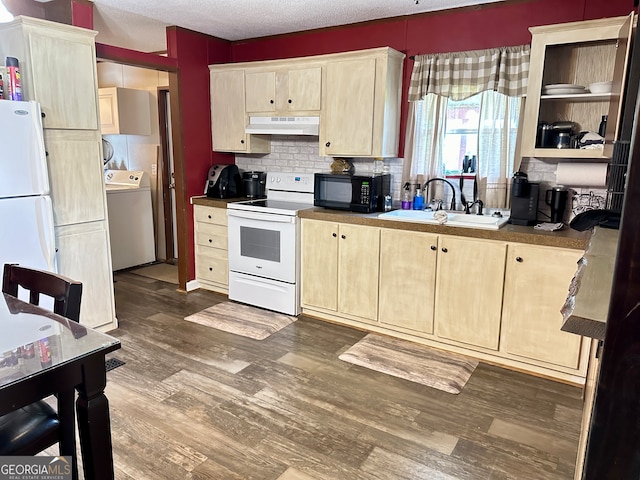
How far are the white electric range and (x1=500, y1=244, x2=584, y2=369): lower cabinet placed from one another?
1673 mm

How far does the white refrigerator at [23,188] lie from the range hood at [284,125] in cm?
182

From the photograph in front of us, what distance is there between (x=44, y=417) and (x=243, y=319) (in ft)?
7.35

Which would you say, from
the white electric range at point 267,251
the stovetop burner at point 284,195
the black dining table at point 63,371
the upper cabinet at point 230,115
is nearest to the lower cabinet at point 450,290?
the white electric range at point 267,251

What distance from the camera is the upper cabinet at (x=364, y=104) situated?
359 cm

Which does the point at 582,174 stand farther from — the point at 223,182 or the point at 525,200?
the point at 223,182

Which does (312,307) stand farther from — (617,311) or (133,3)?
(617,311)

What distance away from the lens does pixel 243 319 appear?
3.87 meters

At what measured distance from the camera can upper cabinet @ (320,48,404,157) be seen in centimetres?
359

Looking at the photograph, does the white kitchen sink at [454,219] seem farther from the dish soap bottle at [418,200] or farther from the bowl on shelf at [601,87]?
the bowl on shelf at [601,87]

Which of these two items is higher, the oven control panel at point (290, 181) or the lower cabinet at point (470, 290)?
the oven control panel at point (290, 181)

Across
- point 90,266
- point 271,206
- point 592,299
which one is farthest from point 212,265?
point 592,299

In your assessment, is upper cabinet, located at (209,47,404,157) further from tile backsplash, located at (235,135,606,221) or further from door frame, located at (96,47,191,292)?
door frame, located at (96,47,191,292)

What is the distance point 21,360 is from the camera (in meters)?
1.40

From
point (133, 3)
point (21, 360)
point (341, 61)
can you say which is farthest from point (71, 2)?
point (21, 360)
